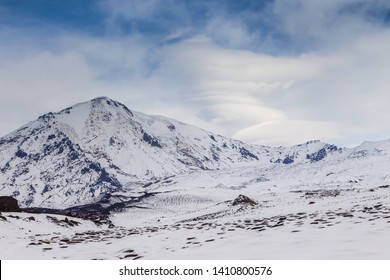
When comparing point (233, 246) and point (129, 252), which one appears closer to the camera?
point (233, 246)

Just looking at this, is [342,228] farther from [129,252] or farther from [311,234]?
[129,252]

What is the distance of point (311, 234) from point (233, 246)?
9.36 feet

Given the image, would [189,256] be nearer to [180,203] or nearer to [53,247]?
[53,247]

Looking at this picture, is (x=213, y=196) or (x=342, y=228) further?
(x=213, y=196)
